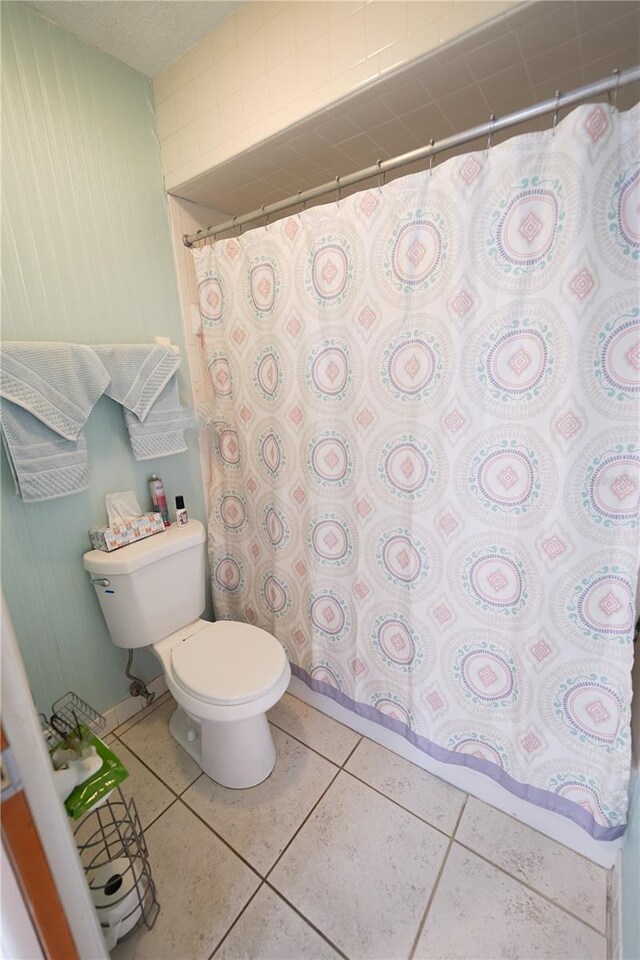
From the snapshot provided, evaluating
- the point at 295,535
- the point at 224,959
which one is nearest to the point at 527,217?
the point at 295,535

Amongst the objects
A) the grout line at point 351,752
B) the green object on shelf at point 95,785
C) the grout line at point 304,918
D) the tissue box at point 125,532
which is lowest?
the grout line at point 351,752

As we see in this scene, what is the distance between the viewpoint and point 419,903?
104 cm

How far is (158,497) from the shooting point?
154cm

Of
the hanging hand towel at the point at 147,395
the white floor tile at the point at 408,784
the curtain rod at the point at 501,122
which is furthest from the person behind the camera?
the hanging hand towel at the point at 147,395

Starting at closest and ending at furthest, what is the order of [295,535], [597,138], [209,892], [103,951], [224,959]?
[103,951] < [597,138] < [224,959] < [209,892] < [295,535]

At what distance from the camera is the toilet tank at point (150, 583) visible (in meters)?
1.35

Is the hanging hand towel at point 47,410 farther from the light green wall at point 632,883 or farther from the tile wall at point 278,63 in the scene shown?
the light green wall at point 632,883

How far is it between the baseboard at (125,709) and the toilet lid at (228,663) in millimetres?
412

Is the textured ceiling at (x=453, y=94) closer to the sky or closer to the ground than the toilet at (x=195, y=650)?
closer to the sky

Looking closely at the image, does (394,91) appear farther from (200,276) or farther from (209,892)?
(209,892)

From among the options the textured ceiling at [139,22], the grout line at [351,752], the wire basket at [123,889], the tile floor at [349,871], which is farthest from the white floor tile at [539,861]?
the textured ceiling at [139,22]

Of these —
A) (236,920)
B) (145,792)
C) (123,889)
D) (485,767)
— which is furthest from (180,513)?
A: (485,767)

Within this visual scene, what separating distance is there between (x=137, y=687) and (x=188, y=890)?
718 millimetres

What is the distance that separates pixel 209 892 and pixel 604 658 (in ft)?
3.92
